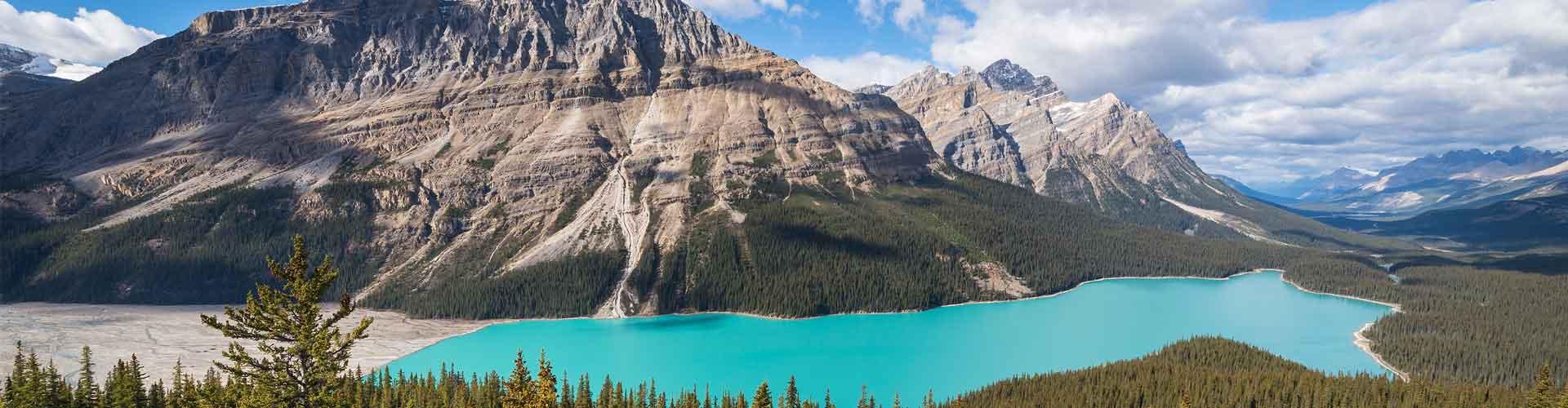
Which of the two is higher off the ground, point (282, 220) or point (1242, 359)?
point (282, 220)

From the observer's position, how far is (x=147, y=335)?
124625 mm

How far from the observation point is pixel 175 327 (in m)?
131

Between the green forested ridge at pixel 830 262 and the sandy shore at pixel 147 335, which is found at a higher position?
the green forested ridge at pixel 830 262

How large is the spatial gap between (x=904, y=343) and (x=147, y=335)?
11251 centimetres

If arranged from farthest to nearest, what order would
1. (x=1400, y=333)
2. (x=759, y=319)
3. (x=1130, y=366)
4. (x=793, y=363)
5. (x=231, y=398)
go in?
(x=759, y=319) < (x=1400, y=333) < (x=793, y=363) < (x=1130, y=366) < (x=231, y=398)

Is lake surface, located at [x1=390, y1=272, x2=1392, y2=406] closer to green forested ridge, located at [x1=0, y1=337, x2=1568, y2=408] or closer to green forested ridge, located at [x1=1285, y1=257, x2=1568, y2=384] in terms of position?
green forested ridge, located at [x1=1285, y1=257, x2=1568, y2=384]

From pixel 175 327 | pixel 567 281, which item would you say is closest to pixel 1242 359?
pixel 567 281

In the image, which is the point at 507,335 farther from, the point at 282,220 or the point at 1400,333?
the point at 1400,333

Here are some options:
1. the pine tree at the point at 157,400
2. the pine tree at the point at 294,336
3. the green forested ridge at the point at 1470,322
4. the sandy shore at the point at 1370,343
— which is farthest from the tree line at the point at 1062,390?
the sandy shore at the point at 1370,343

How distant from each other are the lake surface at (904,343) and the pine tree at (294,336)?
6999 centimetres

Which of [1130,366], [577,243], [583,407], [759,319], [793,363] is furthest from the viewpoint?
[577,243]

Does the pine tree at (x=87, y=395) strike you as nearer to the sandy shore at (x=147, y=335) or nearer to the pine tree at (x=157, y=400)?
the pine tree at (x=157, y=400)

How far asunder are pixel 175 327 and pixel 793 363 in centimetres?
9893

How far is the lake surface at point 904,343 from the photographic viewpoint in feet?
338
